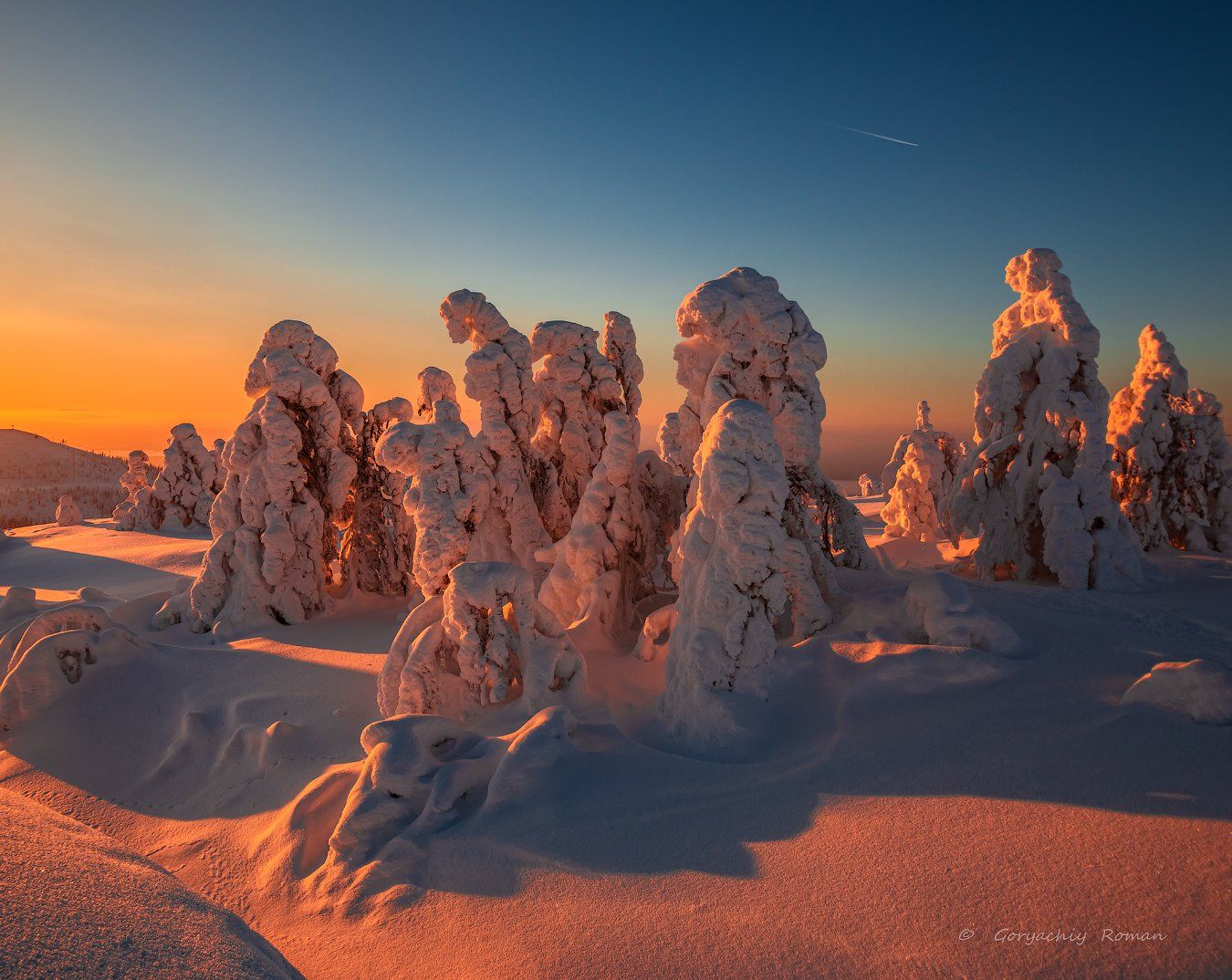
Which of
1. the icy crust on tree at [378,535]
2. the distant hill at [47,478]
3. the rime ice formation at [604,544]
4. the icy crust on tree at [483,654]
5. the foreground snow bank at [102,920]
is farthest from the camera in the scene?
the distant hill at [47,478]

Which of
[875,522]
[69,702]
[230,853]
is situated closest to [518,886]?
[230,853]

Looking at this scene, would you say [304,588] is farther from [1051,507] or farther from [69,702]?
[1051,507]

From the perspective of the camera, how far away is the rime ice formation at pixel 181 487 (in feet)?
75.6

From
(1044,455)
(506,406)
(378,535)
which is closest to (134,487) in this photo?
(378,535)

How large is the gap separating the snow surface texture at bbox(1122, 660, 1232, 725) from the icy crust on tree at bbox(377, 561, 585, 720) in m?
5.02

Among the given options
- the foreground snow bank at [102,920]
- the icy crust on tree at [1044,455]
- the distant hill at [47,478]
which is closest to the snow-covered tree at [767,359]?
the icy crust on tree at [1044,455]

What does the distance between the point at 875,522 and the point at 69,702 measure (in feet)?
75.6

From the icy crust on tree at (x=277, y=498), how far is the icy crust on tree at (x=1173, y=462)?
55.0ft

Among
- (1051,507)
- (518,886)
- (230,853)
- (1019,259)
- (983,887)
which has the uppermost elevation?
(1019,259)

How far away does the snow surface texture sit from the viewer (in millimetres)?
4797

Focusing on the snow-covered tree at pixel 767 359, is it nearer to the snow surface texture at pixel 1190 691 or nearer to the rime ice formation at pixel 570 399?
the rime ice formation at pixel 570 399

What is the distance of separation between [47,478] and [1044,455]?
63.4 m

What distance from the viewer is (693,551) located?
22.8 ft

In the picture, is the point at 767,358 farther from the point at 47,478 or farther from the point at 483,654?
the point at 47,478
